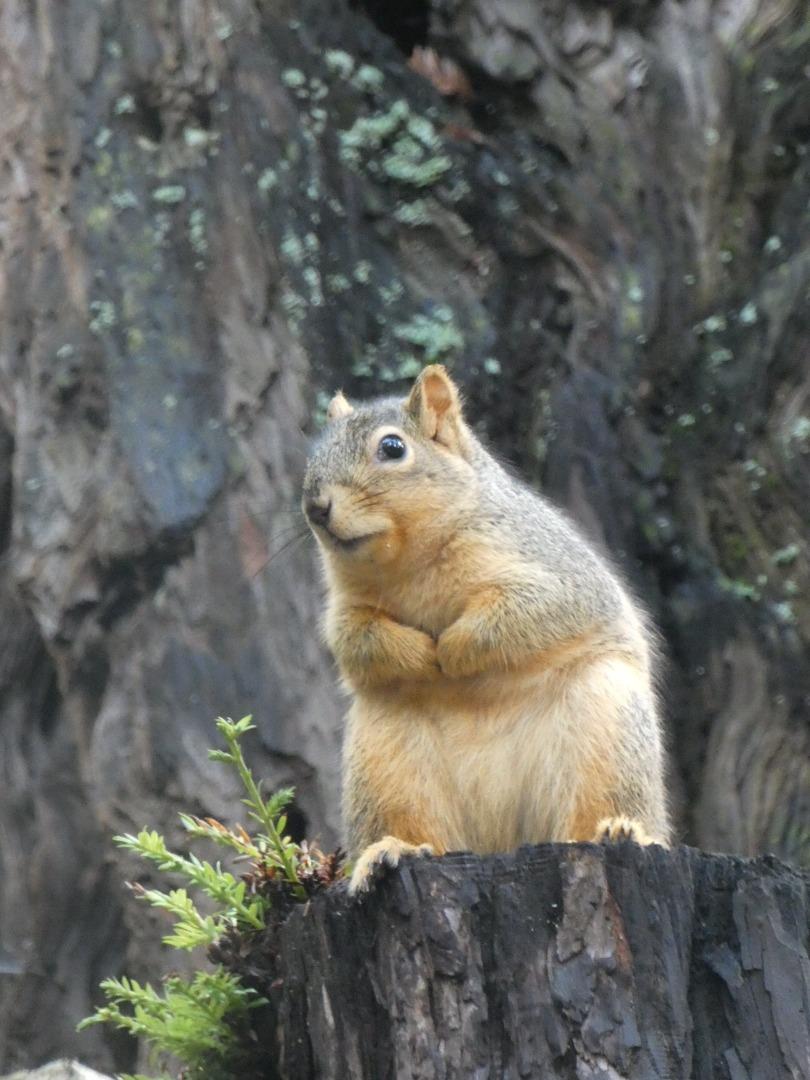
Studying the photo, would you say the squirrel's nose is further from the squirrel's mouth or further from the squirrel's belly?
the squirrel's belly

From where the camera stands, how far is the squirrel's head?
3.45 metres

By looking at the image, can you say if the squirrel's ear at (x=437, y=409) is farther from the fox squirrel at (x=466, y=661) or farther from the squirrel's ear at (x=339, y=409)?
the squirrel's ear at (x=339, y=409)

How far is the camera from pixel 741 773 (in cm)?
551

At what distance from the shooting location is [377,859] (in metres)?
2.96

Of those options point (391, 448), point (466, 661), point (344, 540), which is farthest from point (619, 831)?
point (391, 448)

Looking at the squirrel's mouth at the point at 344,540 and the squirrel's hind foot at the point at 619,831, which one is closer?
the squirrel's hind foot at the point at 619,831

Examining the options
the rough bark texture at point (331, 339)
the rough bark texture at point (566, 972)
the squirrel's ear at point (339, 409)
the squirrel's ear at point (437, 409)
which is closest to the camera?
the rough bark texture at point (566, 972)

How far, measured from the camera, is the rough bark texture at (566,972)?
278cm

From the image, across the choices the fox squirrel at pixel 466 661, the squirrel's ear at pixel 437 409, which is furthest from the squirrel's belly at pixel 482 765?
the squirrel's ear at pixel 437 409

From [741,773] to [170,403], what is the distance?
2231 millimetres

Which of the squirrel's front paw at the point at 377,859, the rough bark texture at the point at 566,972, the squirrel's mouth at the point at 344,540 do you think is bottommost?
the rough bark texture at the point at 566,972

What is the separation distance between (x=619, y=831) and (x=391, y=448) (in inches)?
38.6

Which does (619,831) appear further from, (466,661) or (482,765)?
(466,661)

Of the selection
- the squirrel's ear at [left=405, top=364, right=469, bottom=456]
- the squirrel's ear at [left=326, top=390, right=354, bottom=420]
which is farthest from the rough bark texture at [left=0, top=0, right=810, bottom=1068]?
the squirrel's ear at [left=405, top=364, right=469, bottom=456]
